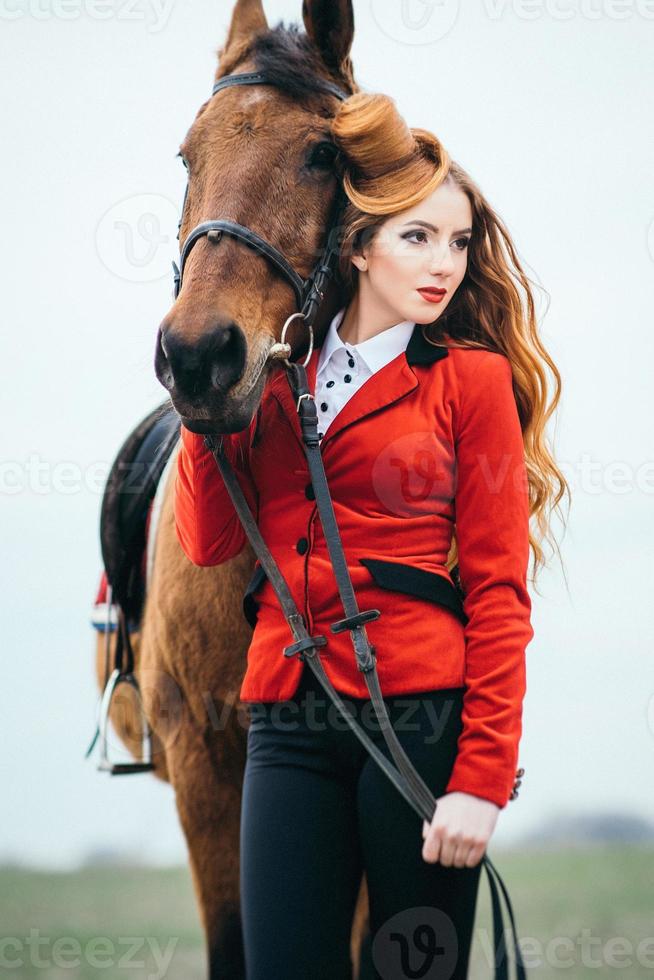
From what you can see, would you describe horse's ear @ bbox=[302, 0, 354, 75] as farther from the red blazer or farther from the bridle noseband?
the red blazer

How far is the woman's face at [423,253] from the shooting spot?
185 centimetres

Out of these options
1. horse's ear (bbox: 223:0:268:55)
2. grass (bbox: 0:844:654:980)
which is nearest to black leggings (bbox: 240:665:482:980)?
Answer: grass (bbox: 0:844:654:980)

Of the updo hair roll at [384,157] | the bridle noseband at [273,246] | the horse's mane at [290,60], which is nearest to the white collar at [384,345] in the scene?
the bridle noseband at [273,246]

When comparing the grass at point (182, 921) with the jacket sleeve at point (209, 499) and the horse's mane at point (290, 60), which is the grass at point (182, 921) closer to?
the jacket sleeve at point (209, 499)

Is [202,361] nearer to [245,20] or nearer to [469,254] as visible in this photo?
[469,254]

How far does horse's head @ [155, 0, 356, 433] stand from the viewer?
1.71 m

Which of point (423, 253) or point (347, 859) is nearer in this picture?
point (347, 859)

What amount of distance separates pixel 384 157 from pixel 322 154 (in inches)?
5.0

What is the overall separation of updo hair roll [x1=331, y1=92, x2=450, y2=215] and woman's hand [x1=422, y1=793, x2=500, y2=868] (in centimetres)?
99

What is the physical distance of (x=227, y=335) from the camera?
1.69 metres

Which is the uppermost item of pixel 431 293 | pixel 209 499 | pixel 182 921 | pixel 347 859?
pixel 431 293

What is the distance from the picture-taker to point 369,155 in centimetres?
186

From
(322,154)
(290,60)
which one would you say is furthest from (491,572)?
(290,60)

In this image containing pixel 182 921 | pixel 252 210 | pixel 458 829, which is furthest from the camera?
pixel 182 921
